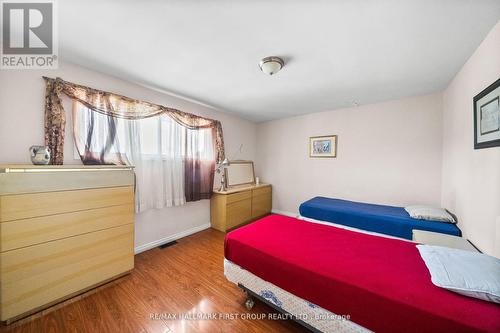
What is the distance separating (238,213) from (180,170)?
1417 millimetres

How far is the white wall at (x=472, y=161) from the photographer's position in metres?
1.35

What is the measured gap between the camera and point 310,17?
127cm

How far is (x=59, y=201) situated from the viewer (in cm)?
154

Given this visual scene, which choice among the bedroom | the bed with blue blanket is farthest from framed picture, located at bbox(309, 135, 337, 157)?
the bed with blue blanket

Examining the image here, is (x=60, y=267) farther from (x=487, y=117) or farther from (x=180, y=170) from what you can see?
(x=487, y=117)

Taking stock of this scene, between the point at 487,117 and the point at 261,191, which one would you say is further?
the point at 261,191

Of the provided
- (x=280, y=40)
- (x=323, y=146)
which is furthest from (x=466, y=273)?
(x=323, y=146)

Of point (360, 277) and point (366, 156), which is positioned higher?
point (366, 156)

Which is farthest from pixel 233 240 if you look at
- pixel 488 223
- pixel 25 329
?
pixel 488 223

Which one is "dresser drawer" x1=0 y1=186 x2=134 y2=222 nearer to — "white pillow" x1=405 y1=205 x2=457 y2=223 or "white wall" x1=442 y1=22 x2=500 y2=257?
"white wall" x1=442 y1=22 x2=500 y2=257

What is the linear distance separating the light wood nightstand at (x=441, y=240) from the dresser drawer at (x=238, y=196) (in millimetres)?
2608

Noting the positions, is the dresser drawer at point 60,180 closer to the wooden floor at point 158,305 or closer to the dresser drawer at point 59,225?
the dresser drawer at point 59,225

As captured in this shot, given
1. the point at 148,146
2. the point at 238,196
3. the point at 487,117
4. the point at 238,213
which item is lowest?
the point at 238,213

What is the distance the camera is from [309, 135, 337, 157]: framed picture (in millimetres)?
3523
